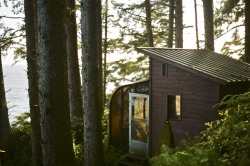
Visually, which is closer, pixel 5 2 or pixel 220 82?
pixel 220 82

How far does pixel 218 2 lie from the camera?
840 inches

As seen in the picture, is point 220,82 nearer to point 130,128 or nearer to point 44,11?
point 130,128

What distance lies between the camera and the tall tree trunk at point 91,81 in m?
10.7

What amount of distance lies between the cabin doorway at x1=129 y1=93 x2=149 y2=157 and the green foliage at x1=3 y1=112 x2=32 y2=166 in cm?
510

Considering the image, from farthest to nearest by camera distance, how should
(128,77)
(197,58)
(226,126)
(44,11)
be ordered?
(128,77), (197,58), (44,11), (226,126)

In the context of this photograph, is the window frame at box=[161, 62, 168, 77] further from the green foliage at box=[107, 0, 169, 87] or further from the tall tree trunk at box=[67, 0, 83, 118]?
the green foliage at box=[107, 0, 169, 87]

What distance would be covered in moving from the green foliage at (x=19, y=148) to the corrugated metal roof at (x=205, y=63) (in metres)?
7.77

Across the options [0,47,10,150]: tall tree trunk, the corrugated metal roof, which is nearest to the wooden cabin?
the corrugated metal roof

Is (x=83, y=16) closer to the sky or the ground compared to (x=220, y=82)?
closer to the sky

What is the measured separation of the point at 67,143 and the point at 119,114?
764 centimetres

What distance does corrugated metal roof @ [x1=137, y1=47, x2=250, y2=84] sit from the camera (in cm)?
1111

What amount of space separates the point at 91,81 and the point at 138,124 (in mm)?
3994

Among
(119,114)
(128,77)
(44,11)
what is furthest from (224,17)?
(44,11)

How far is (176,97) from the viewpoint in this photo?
12523 mm
